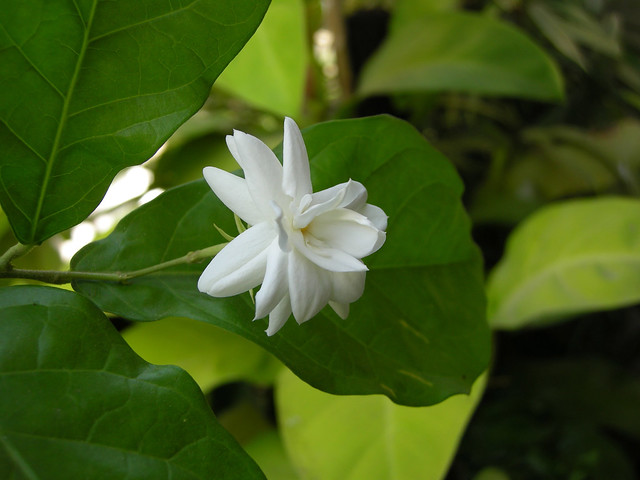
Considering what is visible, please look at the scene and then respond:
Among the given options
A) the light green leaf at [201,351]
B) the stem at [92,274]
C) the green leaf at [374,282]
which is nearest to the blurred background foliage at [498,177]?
the light green leaf at [201,351]

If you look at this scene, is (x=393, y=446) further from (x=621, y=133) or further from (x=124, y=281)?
(x=621, y=133)

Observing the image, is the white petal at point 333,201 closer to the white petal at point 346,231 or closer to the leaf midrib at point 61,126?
the white petal at point 346,231

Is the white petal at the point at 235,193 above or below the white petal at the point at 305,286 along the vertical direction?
above

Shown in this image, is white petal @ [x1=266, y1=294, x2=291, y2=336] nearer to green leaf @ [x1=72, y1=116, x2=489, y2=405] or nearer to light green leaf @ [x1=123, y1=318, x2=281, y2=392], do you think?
green leaf @ [x1=72, y1=116, x2=489, y2=405]

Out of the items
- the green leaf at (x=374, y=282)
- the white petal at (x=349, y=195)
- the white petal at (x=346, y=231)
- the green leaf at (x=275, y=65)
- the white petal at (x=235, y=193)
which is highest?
the white petal at (x=235, y=193)

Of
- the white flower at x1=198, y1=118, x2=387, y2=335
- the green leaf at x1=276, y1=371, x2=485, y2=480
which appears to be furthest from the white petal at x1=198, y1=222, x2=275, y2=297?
the green leaf at x1=276, y1=371, x2=485, y2=480

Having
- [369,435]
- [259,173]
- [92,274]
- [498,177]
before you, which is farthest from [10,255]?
[498,177]

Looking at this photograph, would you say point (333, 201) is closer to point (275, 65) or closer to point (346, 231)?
point (346, 231)
